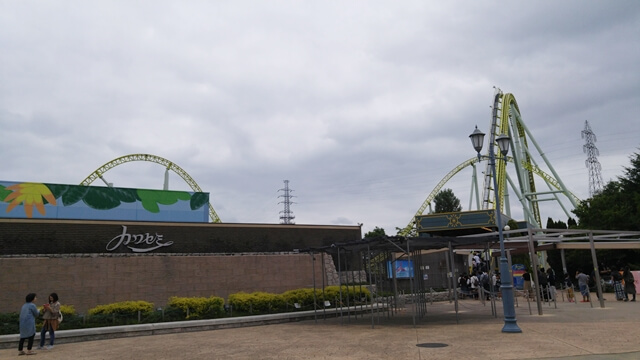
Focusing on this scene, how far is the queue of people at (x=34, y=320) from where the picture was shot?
1244 centimetres

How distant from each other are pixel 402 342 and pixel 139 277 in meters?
16.7

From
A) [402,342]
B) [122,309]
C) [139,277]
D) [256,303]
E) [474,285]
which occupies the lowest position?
[402,342]

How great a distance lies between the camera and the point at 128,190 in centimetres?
3183

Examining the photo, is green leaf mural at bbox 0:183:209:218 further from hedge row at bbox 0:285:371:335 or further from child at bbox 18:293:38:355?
child at bbox 18:293:38:355

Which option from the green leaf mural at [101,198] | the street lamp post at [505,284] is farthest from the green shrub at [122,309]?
the green leaf mural at [101,198]

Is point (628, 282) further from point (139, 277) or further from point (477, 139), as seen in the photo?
point (139, 277)

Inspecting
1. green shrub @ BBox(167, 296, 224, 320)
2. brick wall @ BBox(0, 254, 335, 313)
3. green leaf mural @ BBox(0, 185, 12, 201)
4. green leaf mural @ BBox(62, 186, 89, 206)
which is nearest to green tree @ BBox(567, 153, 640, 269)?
brick wall @ BBox(0, 254, 335, 313)

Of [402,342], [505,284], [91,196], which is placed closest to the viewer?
[402,342]

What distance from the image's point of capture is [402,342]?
1230cm

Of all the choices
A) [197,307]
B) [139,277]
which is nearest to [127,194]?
[139,277]

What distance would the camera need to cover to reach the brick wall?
71.8 ft

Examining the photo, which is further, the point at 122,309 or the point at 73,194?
the point at 73,194

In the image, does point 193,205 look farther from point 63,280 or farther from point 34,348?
point 34,348

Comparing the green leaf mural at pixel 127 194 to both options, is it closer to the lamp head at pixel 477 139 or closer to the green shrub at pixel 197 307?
the green shrub at pixel 197 307
